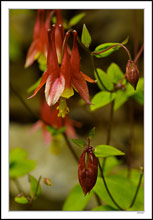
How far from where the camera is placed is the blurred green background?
4.85 feet

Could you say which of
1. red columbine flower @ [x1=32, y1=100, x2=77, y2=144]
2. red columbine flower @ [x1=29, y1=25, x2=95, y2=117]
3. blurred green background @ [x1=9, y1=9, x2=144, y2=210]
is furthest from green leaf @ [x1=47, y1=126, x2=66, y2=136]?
blurred green background @ [x1=9, y1=9, x2=144, y2=210]

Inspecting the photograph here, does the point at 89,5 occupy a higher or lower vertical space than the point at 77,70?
higher

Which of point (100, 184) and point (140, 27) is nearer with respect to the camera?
point (100, 184)

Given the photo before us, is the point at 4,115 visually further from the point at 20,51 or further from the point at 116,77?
the point at 20,51

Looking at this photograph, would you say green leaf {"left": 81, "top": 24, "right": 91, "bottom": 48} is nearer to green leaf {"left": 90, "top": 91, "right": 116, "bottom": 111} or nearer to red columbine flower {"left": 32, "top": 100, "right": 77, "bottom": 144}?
green leaf {"left": 90, "top": 91, "right": 116, "bottom": 111}

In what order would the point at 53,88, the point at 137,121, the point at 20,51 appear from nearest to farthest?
the point at 53,88
the point at 20,51
the point at 137,121

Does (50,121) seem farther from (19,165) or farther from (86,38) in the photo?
(86,38)

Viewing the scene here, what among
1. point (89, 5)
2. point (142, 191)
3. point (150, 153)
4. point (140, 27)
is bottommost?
point (142, 191)

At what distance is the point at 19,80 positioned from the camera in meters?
1.74

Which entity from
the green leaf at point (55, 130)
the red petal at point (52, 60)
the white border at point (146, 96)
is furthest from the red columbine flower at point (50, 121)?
the red petal at point (52, 60)

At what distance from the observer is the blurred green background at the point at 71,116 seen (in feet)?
4.85

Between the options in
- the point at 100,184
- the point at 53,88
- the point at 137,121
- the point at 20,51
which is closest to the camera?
the point at 53,88

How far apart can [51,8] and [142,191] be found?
542 mm

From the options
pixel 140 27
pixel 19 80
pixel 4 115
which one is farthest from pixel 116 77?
pixel 19 80
